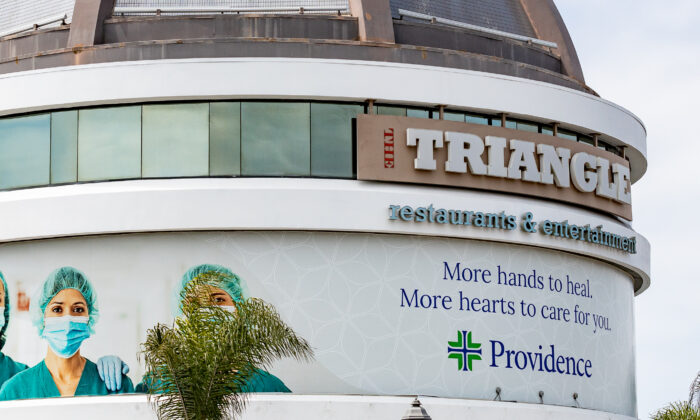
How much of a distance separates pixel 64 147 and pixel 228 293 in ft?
21.2

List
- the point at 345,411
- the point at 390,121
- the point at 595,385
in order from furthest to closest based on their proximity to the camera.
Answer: the point at 595,385
the point at 390,121
the point at 345,411

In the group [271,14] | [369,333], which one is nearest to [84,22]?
[271,14]

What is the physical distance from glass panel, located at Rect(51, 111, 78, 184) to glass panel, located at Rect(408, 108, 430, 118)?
930 cm

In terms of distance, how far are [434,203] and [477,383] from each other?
509 cm

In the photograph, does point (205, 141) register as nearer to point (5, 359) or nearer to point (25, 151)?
point (25, 151)

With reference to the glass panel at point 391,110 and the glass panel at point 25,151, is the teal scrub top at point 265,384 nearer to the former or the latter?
the glass panel at point 25,151

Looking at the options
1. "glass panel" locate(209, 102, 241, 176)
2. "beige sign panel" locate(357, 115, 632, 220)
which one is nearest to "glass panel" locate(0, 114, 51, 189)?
"glass panel" locate(209, 102, 241, 176)

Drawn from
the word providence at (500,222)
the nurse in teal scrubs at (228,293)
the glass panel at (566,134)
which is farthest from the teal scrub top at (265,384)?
the glass panel at (566,134)

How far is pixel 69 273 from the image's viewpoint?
128 ft

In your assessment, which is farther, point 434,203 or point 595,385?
point 595,385

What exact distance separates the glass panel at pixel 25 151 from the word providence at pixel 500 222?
391 inches

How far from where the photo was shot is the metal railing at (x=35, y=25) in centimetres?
4347

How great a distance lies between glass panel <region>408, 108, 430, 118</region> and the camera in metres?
40.2

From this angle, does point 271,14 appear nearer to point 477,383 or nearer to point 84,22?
point 84,22
